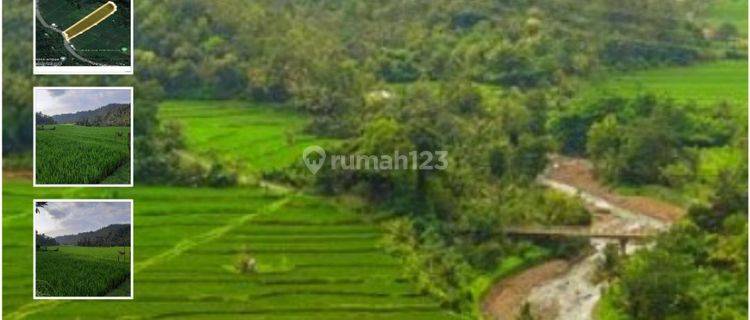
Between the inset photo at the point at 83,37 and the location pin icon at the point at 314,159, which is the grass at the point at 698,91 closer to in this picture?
the location pin icon at the point at 314,159

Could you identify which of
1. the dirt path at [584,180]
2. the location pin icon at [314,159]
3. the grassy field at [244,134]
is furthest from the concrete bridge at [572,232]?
the grassy field at [244,134]

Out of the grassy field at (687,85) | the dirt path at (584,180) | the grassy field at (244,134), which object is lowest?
the dirt path at (584,180)

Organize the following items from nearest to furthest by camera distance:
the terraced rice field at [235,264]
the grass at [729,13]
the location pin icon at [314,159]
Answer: the terraced rice field at [235,264] < the location pin icon at [314,159] < the grass at [729,13]

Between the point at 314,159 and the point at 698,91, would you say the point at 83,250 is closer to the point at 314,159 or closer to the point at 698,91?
the point at 314,159

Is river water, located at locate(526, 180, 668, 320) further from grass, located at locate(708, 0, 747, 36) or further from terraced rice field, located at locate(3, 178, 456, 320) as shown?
grass, located at locate(708, 0, 747, 36)

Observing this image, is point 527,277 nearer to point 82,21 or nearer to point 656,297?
point 656,297

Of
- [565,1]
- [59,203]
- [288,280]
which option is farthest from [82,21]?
[565,1]
